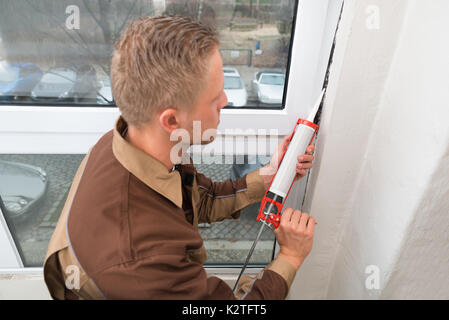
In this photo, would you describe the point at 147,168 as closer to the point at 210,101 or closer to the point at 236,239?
the point at 210,101

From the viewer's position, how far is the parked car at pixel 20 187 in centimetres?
103

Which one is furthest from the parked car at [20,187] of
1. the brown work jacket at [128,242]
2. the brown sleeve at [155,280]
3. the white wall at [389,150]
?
the white wall at [389,150]

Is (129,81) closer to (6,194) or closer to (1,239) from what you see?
(6,194)

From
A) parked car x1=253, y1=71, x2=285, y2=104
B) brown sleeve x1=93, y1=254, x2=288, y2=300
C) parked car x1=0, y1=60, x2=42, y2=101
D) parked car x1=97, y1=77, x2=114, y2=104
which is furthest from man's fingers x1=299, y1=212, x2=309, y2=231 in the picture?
parked car x1=0, y1=60, x2=42, y2=101

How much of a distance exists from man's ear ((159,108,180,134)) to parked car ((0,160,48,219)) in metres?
0.64

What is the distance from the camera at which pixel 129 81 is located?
0.60 m

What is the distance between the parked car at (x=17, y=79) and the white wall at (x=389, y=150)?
0.80m

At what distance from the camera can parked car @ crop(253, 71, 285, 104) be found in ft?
2.94

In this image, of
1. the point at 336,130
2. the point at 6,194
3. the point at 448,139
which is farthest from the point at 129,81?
the point at 6,194

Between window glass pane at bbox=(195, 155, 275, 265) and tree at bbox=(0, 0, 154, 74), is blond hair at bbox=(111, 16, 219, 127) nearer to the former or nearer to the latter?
tree at bbox=(0, 0, 154, 74)

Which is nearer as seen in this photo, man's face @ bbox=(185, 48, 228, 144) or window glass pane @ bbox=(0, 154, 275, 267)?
man's face @ bbox=(185, 48, 228, 144)

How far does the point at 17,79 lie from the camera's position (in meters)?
0.88
